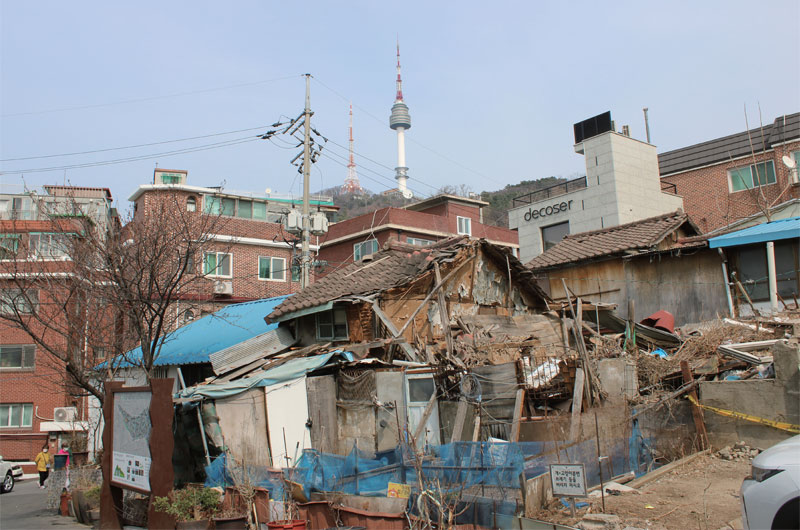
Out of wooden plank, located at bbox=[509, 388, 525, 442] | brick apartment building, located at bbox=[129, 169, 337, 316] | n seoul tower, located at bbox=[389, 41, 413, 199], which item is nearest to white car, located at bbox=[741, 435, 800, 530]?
wooden plank, located at bbox=[509, 388, 525, 442]

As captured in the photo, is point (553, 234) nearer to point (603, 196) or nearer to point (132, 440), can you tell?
point (603, 196)

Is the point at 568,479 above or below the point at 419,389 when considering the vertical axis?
below

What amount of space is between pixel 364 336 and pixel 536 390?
16.0 feet

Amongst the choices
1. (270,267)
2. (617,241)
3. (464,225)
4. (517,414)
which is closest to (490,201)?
(464,225)

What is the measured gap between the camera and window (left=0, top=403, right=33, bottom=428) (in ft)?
111

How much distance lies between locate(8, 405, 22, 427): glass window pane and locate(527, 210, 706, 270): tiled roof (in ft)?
96.6

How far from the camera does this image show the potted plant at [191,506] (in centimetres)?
1006

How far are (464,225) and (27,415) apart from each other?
3074cm

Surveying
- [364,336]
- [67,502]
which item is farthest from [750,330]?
[67,502]

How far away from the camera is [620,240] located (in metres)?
22.0

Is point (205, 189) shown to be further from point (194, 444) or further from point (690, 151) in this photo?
point (690, 151)

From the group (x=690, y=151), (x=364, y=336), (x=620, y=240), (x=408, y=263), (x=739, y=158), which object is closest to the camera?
(x=364, y=336)

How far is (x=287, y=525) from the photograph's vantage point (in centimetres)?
948

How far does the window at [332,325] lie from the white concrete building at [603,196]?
1912 cm
